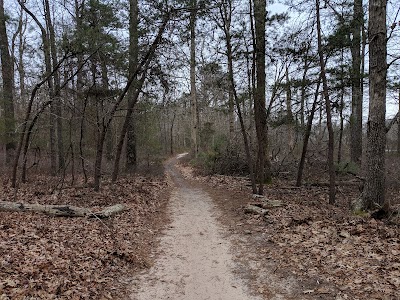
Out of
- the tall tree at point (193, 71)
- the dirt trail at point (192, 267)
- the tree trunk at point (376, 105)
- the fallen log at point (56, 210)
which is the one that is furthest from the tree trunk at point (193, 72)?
Result: the fallen log at point (56, 210)

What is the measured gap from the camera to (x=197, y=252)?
23.0 feet

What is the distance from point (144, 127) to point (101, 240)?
1732 centimetres

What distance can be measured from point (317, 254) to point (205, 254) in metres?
2.21

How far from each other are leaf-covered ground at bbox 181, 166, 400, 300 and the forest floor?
0.02 m

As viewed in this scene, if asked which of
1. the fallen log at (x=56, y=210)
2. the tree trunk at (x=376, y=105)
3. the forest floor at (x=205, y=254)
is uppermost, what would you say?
the tree trunk at (x=376, y=105)

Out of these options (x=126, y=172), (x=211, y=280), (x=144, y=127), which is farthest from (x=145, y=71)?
(x=144, y=127)

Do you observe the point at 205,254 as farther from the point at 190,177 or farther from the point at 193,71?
the point at 193,71

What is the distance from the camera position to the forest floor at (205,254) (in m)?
5.00

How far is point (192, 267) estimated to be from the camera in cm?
620

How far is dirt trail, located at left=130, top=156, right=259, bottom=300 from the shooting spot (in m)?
5.18

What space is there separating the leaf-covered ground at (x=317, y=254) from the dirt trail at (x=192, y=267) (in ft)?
1.29

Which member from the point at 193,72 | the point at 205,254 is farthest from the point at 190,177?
the point at 205,254

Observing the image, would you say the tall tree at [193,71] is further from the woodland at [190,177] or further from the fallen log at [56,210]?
the fallen log at [56,210]

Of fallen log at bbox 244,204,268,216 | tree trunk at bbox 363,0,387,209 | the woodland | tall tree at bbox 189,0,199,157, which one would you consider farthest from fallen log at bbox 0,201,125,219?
tall tree at bbox 189,0,199,157
